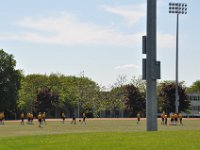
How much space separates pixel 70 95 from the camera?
12644 centimetres

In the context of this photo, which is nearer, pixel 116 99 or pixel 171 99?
pixel 171 99

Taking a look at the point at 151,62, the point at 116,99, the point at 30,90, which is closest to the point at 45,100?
the point at 30,90

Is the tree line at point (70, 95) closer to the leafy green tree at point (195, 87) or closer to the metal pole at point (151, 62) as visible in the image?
the leafy green tree at point (195, 87)

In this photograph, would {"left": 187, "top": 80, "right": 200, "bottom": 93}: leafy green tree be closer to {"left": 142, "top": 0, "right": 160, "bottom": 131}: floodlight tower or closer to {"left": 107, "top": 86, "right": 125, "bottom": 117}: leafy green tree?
{"left": 107, "top": 86, "right": 125, "bottom": 117}: leafy green tree

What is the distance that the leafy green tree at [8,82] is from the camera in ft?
333

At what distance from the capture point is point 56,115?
127 meters

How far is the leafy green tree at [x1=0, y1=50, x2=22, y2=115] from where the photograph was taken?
10144cm

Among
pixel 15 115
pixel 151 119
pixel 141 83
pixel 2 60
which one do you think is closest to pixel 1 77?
pixel 2 60

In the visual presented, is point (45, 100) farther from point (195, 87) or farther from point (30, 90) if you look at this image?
point (195, 87)

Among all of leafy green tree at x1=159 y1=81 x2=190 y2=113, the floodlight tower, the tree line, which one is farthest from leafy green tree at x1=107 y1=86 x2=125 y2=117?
the floodlight tower

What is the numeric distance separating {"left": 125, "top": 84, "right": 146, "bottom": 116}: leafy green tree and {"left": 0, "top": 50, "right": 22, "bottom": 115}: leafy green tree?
26273mm

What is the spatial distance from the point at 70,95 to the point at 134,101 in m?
18.4

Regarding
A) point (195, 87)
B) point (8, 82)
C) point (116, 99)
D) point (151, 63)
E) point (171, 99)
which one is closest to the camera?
point (151, 63)

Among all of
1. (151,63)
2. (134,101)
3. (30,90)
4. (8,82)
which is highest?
(8,82)
